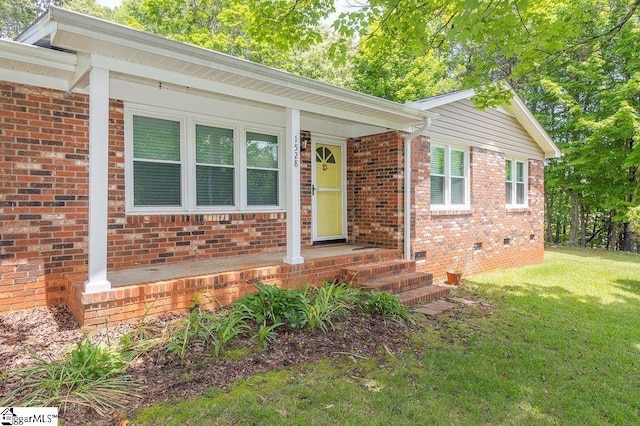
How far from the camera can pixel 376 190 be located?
748 cm

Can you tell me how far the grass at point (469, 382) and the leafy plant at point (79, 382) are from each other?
0.35m

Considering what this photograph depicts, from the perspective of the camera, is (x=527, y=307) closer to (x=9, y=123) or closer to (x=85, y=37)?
(x=85, y=37)

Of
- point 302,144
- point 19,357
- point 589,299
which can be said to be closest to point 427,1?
point 302,144

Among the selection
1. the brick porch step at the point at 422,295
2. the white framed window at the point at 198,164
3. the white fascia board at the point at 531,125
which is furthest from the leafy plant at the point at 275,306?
the white fascia board at the point at 531,125

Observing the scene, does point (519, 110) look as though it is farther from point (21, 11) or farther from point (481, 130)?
point (21, 11)

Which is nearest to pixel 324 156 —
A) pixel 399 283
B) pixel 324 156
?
pixel 324 156

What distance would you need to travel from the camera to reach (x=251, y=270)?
4.95m

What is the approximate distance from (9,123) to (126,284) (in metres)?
2.26

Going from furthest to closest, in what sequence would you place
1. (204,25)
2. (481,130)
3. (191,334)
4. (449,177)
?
(204,25) → (481,130) → (449,177) → (191,334)

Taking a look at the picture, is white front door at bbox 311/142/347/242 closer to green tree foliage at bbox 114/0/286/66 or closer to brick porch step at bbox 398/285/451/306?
brick porch step at bbox 398/285/451/306

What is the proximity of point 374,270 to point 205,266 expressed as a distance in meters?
2.61

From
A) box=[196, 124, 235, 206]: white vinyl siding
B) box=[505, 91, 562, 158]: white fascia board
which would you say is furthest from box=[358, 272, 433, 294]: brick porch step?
box=[505, 91, 562, 158]: white fascia board

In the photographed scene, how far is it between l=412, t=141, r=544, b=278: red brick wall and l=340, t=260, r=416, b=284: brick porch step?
705mm

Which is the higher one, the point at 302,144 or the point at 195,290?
the point at 302,144
